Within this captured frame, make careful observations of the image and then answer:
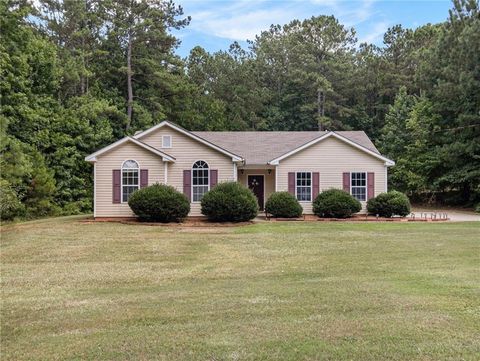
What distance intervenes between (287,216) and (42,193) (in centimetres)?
1276

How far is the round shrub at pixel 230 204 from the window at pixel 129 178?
11.3ft

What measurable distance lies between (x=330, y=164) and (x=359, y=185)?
173 centimetres

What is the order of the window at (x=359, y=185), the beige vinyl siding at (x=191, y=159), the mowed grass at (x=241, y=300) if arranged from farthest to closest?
the window at (x=359, y=185)
the beige vinyl siding at (x=191, y=159)
the mowed grass at (x=241, y=300)

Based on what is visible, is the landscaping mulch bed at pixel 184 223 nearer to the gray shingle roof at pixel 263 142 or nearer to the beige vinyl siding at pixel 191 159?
the beige vinyl siding at pixel 191 159

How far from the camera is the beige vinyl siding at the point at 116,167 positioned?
1914 centimetres

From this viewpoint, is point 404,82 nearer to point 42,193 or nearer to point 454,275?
point 42,193

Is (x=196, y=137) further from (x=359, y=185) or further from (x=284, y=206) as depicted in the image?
(x=359, y=185)

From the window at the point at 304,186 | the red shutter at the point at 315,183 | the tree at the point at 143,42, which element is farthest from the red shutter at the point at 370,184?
the tree at the point at 143,42

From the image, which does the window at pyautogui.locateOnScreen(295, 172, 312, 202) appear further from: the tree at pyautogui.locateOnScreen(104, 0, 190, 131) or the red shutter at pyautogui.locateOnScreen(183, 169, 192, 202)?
the tree at pyautogui.locateOnScreen(104, 0, 190, 131)

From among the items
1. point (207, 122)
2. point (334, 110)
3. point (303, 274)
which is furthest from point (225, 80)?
point (303, 274)

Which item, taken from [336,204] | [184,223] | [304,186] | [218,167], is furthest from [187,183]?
[336,204]

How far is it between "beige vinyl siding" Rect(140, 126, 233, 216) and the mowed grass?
303 inches

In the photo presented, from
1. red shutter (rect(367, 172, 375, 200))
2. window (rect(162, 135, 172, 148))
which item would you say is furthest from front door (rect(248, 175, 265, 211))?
red shutter (rect(367, 172, 375, 200))

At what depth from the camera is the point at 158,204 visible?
686 inches
